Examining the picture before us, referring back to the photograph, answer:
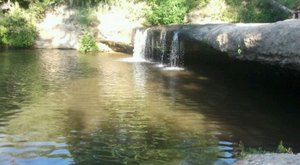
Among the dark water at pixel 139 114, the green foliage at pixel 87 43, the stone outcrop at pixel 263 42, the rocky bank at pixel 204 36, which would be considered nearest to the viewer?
the dark water at pixel 139 114

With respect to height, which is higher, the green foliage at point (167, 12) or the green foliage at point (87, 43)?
the green foliage at point (167, 12)

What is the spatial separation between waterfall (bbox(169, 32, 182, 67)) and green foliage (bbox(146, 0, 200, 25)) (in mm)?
4035

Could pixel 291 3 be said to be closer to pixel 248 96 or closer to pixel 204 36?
pixel 204 36

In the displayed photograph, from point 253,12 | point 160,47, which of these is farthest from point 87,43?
point 253,12

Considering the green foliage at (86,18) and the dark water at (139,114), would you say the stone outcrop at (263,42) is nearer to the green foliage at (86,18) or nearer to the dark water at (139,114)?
the dark water at (139,114)

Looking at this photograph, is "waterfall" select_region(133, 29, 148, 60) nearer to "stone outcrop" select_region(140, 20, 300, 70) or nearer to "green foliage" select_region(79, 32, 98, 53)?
"green foliage" select_region(79, 32, 98, 53)

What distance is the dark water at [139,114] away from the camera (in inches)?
335

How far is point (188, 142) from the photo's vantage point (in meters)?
9.10

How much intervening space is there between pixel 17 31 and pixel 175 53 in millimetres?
10175

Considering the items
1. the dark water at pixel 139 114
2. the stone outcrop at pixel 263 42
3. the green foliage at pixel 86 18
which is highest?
the green foliage at pixel 86 18

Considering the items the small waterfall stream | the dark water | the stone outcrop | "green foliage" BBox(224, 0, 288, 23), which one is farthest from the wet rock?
"green foliage" BBox(224, 0, 288, 23)

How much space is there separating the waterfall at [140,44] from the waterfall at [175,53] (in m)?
2.32

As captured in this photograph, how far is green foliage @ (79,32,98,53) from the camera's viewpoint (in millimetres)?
24703

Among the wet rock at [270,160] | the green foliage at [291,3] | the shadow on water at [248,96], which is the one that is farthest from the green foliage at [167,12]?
the wet rock at [270,160]
